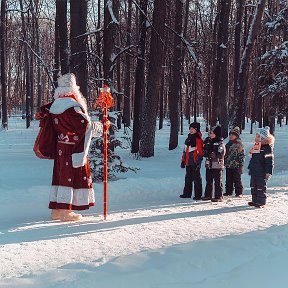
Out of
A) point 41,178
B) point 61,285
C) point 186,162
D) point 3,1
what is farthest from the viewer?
point 3,1

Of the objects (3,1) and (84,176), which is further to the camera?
(3,1)

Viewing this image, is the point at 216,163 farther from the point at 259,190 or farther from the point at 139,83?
the point at 139,83

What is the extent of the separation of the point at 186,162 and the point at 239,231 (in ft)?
9.80

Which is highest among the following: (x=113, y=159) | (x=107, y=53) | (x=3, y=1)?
(x=3, y=1)

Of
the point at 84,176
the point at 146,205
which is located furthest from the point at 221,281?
the point at 146,205

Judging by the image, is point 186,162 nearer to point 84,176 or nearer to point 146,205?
point 146,205

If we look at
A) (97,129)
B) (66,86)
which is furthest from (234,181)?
(66,86)

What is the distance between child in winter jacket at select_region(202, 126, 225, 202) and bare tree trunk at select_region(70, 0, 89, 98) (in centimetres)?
417

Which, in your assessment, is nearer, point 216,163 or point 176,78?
point 216,163

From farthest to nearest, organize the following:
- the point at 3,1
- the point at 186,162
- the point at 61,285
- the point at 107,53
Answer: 1. the point at 3,1
2. the point at 107,53
3. the point at 186,162
4. the point at 61,285

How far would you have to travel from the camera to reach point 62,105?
6.91 meters

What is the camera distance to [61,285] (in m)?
4.33

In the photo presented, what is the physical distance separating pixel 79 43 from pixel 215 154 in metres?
5.13

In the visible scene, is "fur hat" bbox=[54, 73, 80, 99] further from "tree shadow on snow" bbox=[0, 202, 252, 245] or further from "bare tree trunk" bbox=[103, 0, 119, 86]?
"bare tree trunk" bbox=[103, 0, 119, 86]
